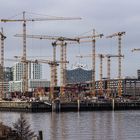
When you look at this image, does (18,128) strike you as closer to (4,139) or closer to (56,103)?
(4,139)

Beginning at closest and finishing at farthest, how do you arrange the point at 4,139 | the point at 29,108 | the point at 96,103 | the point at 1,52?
the point at 4,139, the point at 29,108, the point at 96,103, the point at 1,52

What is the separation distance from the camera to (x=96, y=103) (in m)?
168

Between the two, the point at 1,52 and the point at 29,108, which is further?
the point at 1,52

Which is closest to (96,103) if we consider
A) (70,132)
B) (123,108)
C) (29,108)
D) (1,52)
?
(123,108)

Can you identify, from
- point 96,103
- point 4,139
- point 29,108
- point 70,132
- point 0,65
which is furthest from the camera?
point 0,65

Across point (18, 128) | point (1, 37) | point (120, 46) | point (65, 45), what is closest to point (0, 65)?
point (1, 37)

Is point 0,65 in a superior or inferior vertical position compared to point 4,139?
superior

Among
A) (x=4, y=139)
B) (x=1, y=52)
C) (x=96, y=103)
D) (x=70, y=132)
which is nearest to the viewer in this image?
(x=4, y=139)

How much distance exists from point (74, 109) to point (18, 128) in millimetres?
111807

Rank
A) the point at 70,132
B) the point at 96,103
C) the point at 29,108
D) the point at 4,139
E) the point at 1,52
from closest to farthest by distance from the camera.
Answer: the point at 4,139, the point at 70,132, the point at 29,108, the point at 96,103, the point at 1,52

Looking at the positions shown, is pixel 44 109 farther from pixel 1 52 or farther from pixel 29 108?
pixel 1 52

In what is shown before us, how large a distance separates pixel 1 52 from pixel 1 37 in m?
9.52

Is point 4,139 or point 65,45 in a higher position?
point 65,45

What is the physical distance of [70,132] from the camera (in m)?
75.1
